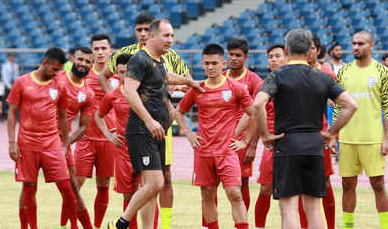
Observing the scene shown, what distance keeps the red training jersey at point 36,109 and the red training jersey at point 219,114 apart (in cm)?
154

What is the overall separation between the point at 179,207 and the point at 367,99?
3.69 meters

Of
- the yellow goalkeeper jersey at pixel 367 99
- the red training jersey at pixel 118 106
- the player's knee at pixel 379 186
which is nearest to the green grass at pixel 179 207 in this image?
the player's knee at pixel 379 186

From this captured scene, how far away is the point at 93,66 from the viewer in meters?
9.77

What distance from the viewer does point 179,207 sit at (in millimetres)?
11227

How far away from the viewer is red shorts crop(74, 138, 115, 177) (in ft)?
30.5

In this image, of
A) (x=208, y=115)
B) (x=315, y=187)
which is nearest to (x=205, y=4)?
(x=208, y=115)

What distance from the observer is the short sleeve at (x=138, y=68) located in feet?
23.7

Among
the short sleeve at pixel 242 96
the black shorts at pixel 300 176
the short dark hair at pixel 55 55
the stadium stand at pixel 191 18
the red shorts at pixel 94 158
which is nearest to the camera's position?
the black shorts at pixel 300 176

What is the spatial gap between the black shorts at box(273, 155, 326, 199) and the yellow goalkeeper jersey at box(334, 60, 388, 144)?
2220 millimetres

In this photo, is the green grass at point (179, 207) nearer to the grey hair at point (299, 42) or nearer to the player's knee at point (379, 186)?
the player's knee at point (379, 186)

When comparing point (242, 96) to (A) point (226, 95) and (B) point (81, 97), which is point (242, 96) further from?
(B) point (81, 97)

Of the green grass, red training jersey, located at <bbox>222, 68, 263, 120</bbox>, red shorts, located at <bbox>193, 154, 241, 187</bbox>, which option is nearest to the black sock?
red shorts, located at <bbox>193, 154, 241, 187</bbox>

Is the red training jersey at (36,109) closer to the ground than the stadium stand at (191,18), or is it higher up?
closer to the ground

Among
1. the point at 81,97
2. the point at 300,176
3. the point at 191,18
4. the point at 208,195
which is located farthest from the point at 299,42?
the point at 191,18
